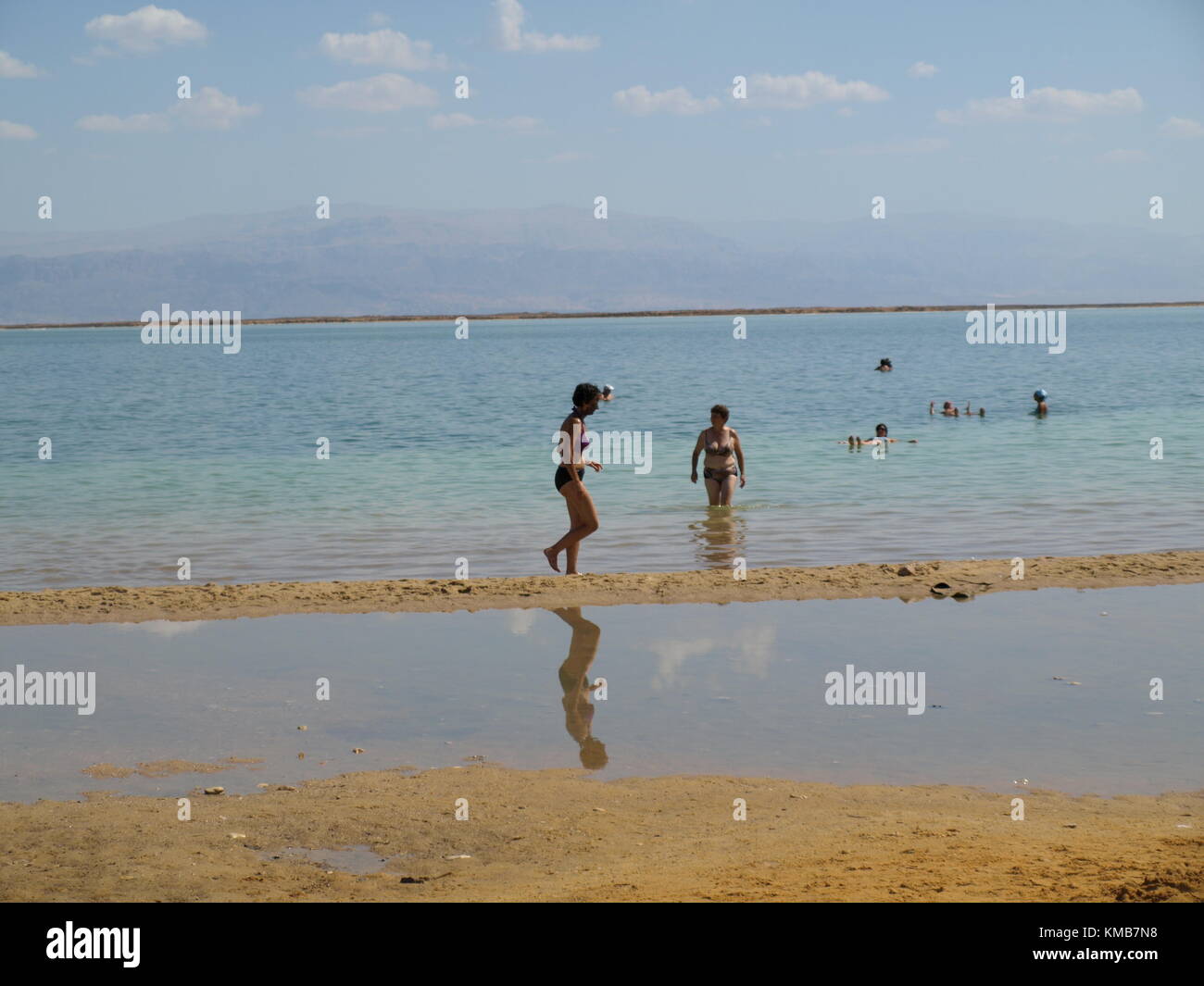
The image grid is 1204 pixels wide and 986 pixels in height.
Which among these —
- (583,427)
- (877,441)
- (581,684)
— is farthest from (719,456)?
(877,441)

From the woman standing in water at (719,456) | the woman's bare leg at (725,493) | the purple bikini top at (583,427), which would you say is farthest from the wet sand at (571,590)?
the woman's bare leg at (725,493)

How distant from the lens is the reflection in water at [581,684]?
7.37 meters

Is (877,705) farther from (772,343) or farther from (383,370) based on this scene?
(772,343)

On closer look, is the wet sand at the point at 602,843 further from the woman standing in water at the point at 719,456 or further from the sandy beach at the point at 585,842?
the woman standing in water at the point at 719,456

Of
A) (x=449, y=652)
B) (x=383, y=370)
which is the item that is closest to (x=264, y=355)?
(x=383, y=370)

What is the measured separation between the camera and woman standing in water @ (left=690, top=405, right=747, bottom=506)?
52.4 ft

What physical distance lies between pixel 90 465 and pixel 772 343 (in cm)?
8949

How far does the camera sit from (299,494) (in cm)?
2100

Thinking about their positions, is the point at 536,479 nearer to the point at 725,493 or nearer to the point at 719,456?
the point at 725,493

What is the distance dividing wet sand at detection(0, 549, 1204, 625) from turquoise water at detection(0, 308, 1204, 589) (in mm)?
1729

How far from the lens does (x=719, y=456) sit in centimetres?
1711

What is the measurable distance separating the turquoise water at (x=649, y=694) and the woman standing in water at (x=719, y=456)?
5103 mm

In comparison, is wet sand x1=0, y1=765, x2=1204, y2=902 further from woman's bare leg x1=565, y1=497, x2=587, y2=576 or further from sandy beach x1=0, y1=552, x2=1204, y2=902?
woman's bare leg x1=565, y1=497, x2=587, y2=576

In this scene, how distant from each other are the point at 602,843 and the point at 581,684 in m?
2.77
